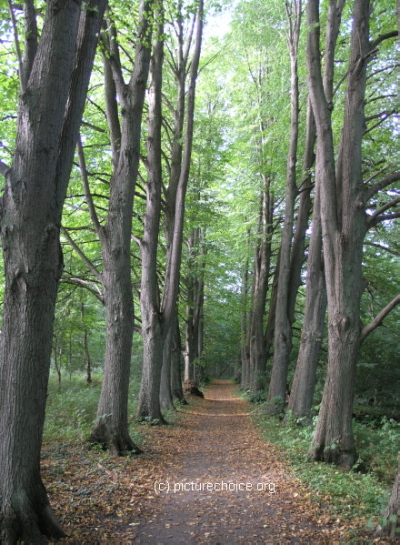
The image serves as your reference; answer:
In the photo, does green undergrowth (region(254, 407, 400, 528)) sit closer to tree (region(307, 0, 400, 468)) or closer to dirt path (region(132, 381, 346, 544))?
dirt path (region(132, 381, 346, 544))

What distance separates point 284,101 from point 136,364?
18529 mm

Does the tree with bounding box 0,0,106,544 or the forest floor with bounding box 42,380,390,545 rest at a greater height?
the tree with bounding box 0,0,106,544

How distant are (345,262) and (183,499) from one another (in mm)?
4212

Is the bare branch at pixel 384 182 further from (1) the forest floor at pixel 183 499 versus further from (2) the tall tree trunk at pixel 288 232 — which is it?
(2) the tall tree trunk at pixel 288 232

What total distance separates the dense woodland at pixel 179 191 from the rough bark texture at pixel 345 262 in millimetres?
24

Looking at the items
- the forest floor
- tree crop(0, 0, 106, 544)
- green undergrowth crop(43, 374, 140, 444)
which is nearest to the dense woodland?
tree crop(0, 0, 106, 544)

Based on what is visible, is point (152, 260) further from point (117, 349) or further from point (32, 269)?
point (32, 269)

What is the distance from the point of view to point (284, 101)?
13977 mm

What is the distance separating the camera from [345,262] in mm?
6605

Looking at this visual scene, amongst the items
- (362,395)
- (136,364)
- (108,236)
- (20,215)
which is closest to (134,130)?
(108,236)

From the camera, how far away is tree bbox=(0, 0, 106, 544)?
3488 mm

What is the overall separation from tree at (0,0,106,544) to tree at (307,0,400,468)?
14.8 ft

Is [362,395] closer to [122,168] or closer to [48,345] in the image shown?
[122,168]

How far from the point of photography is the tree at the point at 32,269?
137 inches
